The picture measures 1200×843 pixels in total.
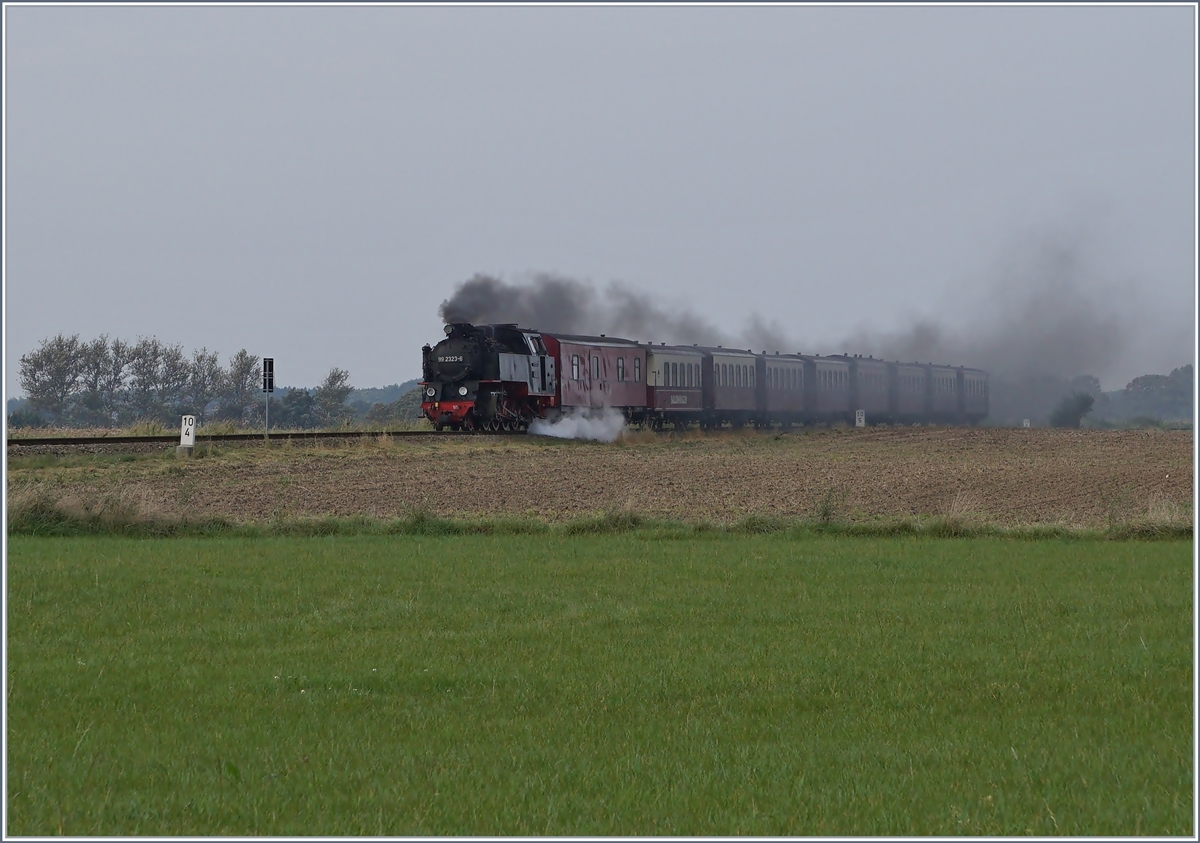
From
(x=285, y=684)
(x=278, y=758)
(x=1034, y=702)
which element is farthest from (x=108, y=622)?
(x=1034, y=702)

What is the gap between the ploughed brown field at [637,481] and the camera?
83.7ft

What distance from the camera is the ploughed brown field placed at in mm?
25516

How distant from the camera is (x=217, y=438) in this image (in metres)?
42.3

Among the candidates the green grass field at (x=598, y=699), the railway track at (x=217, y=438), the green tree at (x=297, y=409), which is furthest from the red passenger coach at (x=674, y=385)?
the green grass field at (x=598, y=699)

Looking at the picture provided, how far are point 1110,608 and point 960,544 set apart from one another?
662 centimetres

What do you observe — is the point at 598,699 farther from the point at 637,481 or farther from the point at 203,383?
the point at 203,383

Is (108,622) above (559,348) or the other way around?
the other way around

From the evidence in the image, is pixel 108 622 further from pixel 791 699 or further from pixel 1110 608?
pixel 1110 608

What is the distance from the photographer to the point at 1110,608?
14.2 metres

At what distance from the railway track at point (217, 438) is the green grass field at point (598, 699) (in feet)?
65.4

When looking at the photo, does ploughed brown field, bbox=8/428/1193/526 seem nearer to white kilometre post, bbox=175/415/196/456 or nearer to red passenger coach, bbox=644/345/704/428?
white kilometre post, bbox=175/415/196/456

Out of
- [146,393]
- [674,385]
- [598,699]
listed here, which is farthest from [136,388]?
[598,699]

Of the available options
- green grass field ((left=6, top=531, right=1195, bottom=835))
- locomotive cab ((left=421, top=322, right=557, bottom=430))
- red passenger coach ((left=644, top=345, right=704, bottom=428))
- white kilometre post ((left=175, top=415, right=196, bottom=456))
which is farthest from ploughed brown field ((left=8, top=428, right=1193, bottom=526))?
red passenger coach ((left=644, top=345, right=704, bottom=428))

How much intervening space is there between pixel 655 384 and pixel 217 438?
65.3 feet
